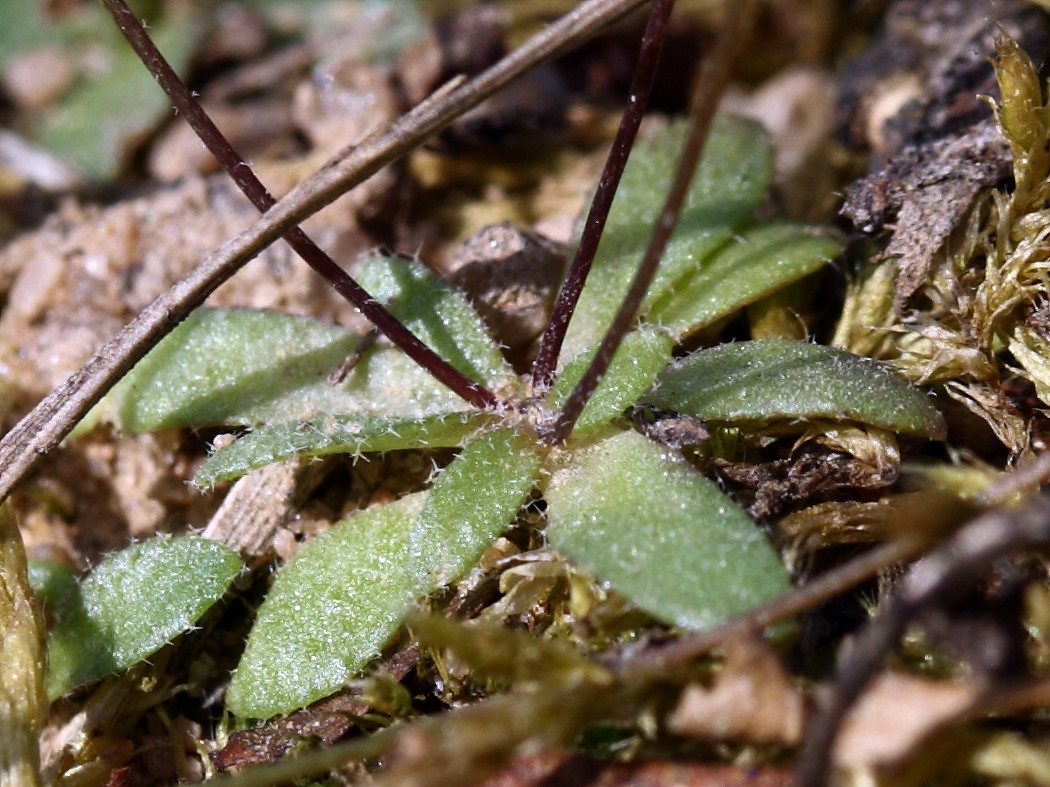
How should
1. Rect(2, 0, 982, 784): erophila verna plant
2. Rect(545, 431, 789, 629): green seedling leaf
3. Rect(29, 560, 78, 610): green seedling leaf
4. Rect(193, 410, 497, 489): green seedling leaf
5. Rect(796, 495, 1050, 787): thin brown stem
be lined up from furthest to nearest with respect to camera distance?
Rect(29, 560, 78, 610): green seedling leaf
Rect(193, 410, 497, 489): green seedling leaf
Rect(2, 0, 982, 784): erophila verna plant
Rect(545, 431, 789, 629): green seedling leaf
Rect(796, 495, 1050, 787): thin brown stem

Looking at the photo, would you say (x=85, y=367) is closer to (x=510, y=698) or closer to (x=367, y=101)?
(x=510, y=698)

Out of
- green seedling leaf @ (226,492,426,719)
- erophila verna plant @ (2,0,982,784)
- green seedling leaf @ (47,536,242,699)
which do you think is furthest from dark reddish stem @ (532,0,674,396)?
green seedling leaf @ (47,536,242,699)

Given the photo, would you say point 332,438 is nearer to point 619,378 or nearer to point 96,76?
point 619,378

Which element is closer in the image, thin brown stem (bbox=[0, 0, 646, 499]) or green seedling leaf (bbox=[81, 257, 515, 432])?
thin brown stem (bbox=[0, 0, 646, 499])

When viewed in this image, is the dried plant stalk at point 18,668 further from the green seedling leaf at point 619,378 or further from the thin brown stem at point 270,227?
the green seedling leaf at point 619,378

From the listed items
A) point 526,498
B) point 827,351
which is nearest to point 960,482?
point 827,351

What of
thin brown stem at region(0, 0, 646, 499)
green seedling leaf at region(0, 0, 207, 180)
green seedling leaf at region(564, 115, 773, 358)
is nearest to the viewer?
thin brown stem at region(0, 0, 646, 499)

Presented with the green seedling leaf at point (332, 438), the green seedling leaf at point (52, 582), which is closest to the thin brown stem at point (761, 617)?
the green seedling leaf at point (332, 438)

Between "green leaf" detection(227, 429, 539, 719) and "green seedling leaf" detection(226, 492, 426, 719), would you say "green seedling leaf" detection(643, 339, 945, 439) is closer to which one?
"green leaf" detection(227, 429, 539, 719)
